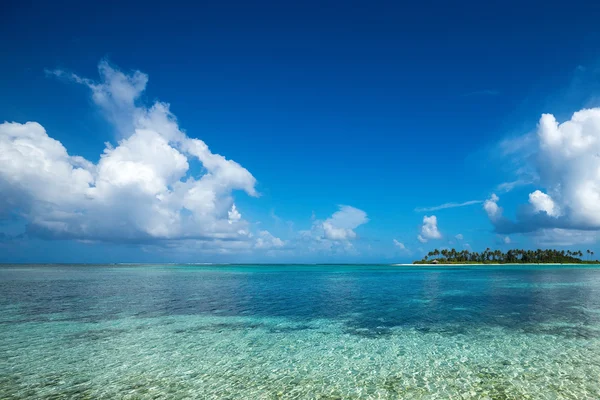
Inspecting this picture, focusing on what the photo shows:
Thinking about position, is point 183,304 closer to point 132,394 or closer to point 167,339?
point 167,339

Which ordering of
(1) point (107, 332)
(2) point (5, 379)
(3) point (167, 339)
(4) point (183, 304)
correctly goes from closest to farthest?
(2) point (5, 379) < (3) point (167, 339) < (1) point (107, 332) < (4) point (183, 304)

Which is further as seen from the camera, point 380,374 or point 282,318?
point 282,318

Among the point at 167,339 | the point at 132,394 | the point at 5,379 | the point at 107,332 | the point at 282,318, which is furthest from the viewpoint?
the point at 282,318

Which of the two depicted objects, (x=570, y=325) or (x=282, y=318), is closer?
(x=570, y=325)

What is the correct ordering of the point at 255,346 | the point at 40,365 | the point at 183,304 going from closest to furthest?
the point at 40,365 < the point at 255,346 < the point at 183,304

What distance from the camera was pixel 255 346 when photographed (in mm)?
17859

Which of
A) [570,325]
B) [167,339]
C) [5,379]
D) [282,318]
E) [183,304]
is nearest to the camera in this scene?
[5,379]

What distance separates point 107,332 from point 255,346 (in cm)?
1049

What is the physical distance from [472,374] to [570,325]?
48.5 feet

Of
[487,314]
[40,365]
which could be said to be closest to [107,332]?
[40,365]

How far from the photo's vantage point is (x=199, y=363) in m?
15.0

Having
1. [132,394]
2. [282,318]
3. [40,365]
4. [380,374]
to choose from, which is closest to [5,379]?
[40,365]

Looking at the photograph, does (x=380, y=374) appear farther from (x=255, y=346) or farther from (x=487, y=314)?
(x=487, y=314)

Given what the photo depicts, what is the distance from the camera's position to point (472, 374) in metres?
13.5
